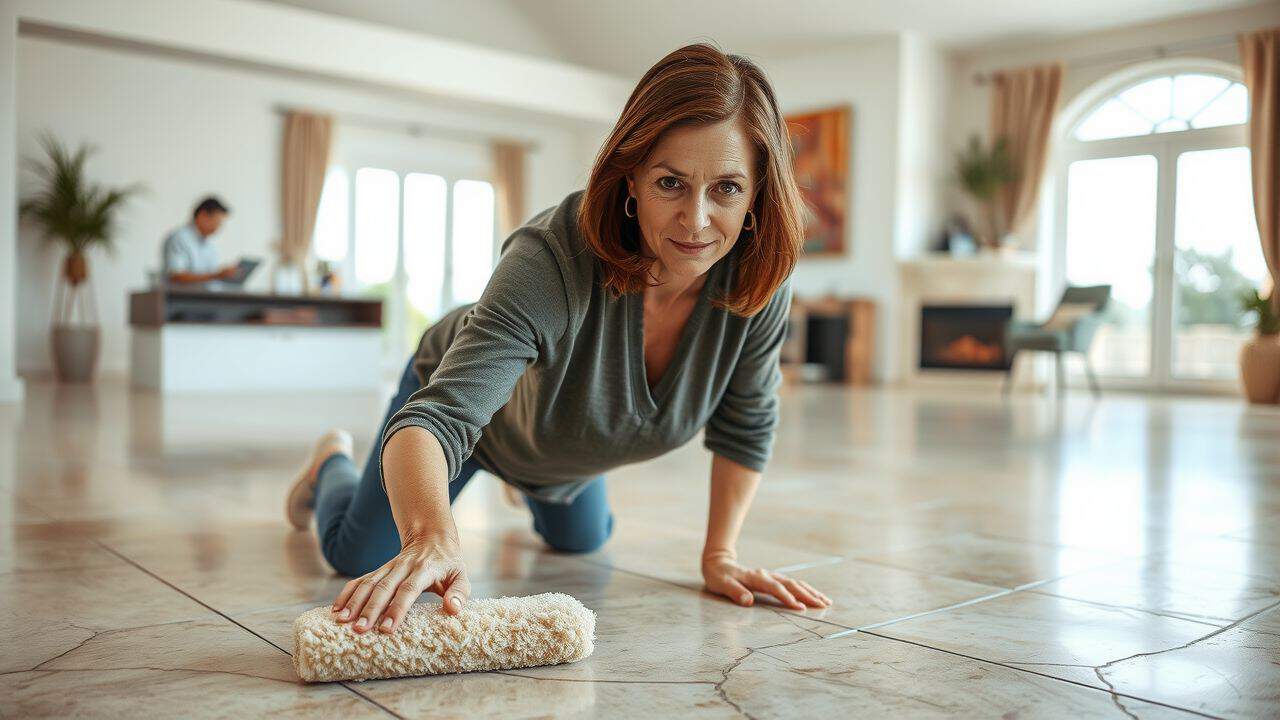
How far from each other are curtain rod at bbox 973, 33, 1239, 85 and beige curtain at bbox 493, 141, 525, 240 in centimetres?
566

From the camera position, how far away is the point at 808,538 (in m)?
2.05

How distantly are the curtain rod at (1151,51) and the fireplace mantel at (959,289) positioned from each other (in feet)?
5.82

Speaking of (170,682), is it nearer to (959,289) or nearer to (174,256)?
(174,256)

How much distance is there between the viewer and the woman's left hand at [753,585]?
4.74 feet

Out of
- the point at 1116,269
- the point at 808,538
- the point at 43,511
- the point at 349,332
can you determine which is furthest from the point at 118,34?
the point at 1116,269

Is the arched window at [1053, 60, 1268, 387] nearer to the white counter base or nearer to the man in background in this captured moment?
Answer: the white counter base

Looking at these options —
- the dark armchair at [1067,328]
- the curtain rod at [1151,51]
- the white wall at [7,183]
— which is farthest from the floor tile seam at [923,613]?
the curtain rod at [1151,51]

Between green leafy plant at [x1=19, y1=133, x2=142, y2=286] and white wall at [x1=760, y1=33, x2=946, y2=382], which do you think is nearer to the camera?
green leafy plant at [x1=19, y1=133, x2=142, y2=286]

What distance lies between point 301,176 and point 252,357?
324 centimetres

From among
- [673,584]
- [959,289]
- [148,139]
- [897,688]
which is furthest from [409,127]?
[897,688]

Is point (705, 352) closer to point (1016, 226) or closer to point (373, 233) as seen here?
point (1016, 226)

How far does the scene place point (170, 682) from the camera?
107 cm

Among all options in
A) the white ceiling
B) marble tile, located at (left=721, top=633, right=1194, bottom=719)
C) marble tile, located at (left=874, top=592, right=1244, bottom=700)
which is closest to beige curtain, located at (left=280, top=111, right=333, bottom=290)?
the white ceiling

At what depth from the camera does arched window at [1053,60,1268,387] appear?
8.87 metres
